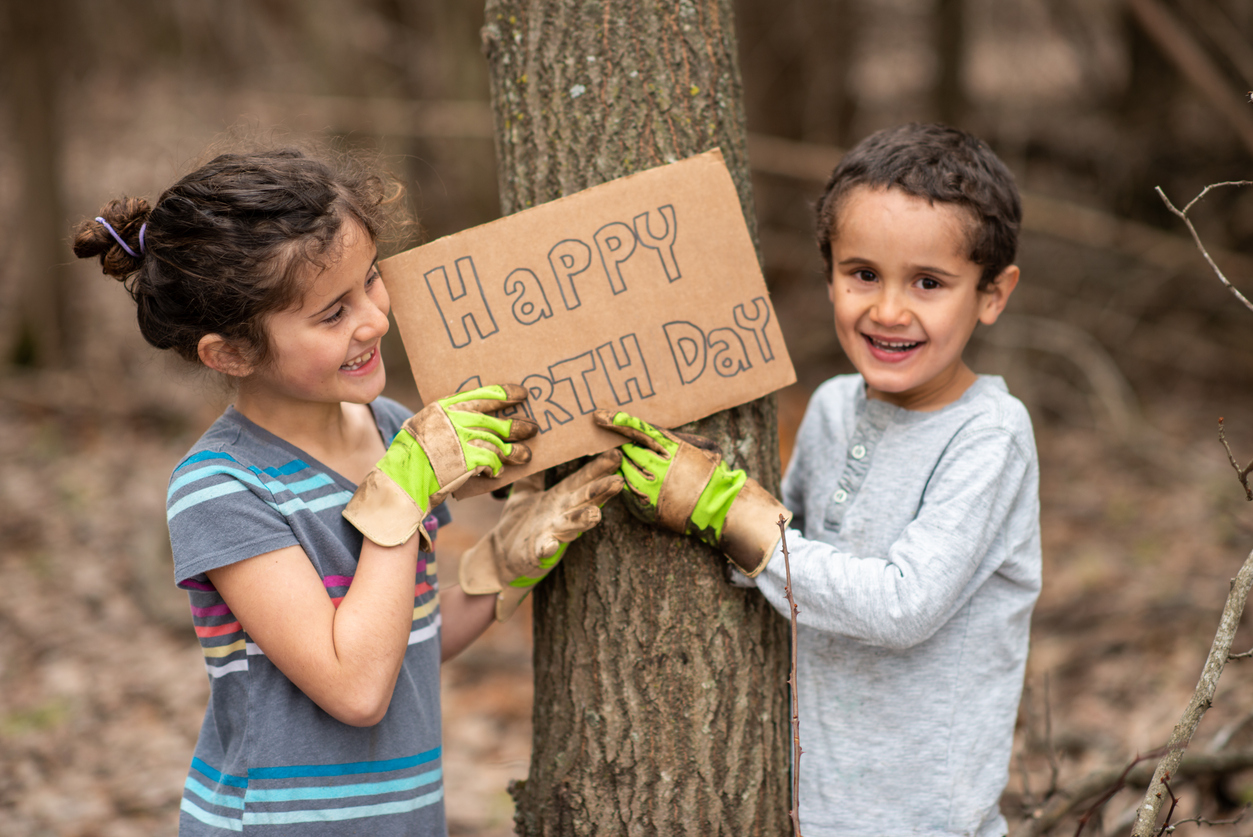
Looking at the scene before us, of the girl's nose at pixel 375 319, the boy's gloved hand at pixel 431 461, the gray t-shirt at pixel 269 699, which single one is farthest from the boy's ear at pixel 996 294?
the gray t-shirt at pixel 269 699

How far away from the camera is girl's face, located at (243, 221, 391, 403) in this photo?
4.53 feet

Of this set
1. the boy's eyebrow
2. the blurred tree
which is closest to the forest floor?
the boy's eyebrow

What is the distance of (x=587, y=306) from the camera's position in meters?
1.58

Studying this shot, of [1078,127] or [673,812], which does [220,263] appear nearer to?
[673,812]

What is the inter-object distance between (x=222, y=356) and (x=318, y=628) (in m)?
0.43

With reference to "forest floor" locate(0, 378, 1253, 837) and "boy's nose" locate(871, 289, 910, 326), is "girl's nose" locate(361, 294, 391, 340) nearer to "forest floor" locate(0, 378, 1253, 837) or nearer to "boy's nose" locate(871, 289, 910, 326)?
"boy's nose" locate(871, 289, 910, 326)

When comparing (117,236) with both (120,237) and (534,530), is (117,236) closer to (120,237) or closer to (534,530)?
(120,237)

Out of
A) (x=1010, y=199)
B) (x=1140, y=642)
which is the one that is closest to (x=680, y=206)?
(x=1010, y=199)

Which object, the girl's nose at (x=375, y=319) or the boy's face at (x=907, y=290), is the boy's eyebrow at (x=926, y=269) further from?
the girl's nose at (x=375, y=319)

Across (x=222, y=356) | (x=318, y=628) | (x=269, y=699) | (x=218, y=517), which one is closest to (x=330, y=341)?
(x=222, y=356)

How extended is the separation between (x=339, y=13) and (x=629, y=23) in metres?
6.07

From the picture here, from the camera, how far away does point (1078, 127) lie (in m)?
6.64

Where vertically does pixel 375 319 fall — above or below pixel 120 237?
below

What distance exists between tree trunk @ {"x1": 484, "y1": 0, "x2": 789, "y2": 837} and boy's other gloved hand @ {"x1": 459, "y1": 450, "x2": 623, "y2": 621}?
0.32 feet
